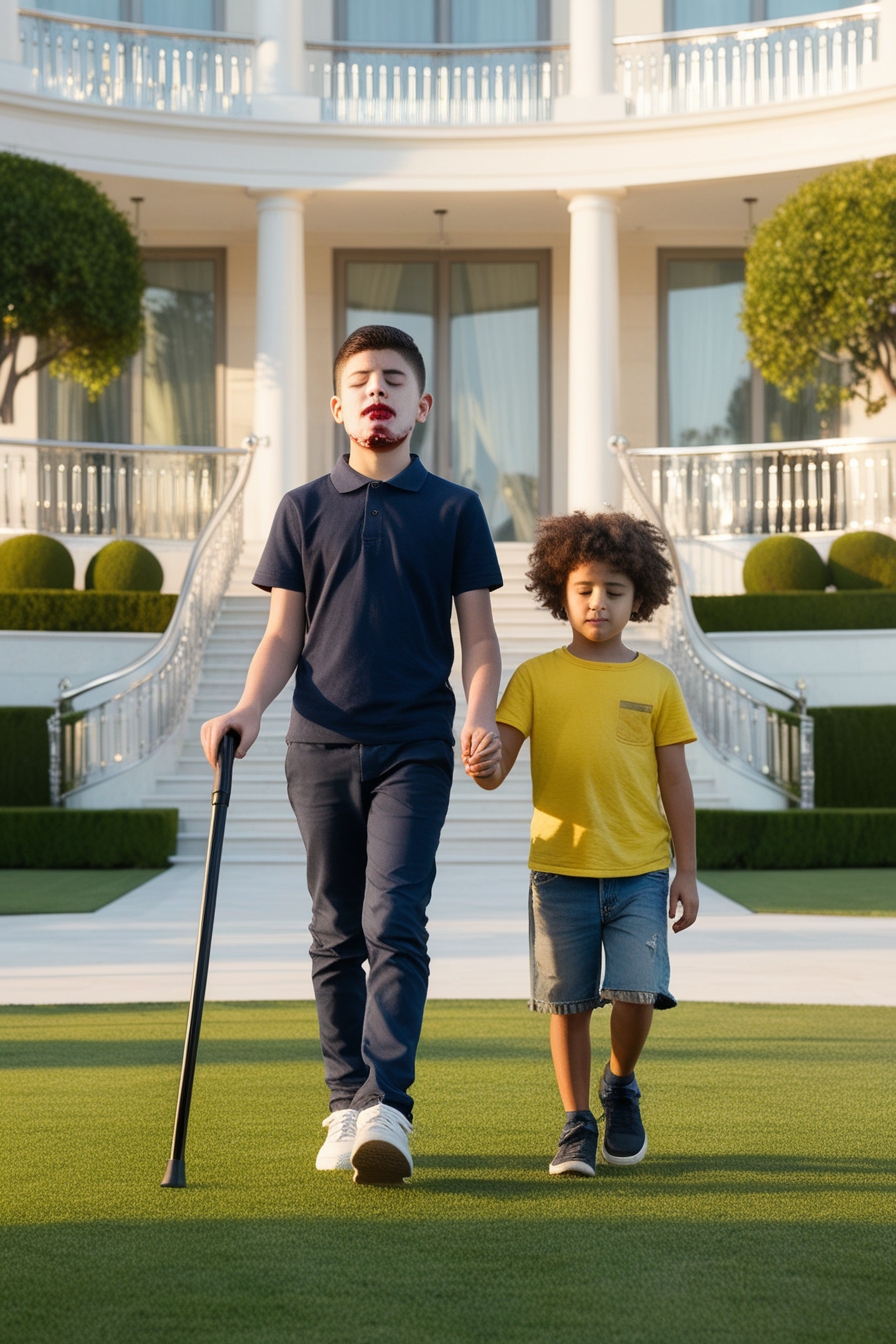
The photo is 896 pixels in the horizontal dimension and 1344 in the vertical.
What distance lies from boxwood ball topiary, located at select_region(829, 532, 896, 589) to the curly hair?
1164cm

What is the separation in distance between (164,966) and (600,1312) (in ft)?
14.8

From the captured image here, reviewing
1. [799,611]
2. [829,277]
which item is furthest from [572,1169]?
[829,277]

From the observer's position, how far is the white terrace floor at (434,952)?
6230 millimetres

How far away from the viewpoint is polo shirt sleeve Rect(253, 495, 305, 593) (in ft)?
12.0

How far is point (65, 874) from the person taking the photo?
10.8 meters

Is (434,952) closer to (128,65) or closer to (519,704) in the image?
(519,704)

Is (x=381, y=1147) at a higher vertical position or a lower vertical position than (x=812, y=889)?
higher

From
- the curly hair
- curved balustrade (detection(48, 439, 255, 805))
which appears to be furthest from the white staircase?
the curly hair

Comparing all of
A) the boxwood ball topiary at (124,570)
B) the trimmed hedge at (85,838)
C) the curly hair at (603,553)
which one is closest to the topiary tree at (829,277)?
the boxwood ball topiary at (124,570)

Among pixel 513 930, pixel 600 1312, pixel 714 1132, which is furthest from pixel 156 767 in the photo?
pixel 600 1312

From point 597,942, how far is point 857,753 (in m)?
9.57

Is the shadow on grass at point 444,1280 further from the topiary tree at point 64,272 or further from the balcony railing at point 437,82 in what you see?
the balcony railing at point 437,82

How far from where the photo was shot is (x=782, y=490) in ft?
56.9

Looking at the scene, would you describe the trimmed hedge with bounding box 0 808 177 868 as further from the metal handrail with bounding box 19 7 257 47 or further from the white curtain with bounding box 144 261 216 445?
the metal handrail with bounding box 19 7 257 47
